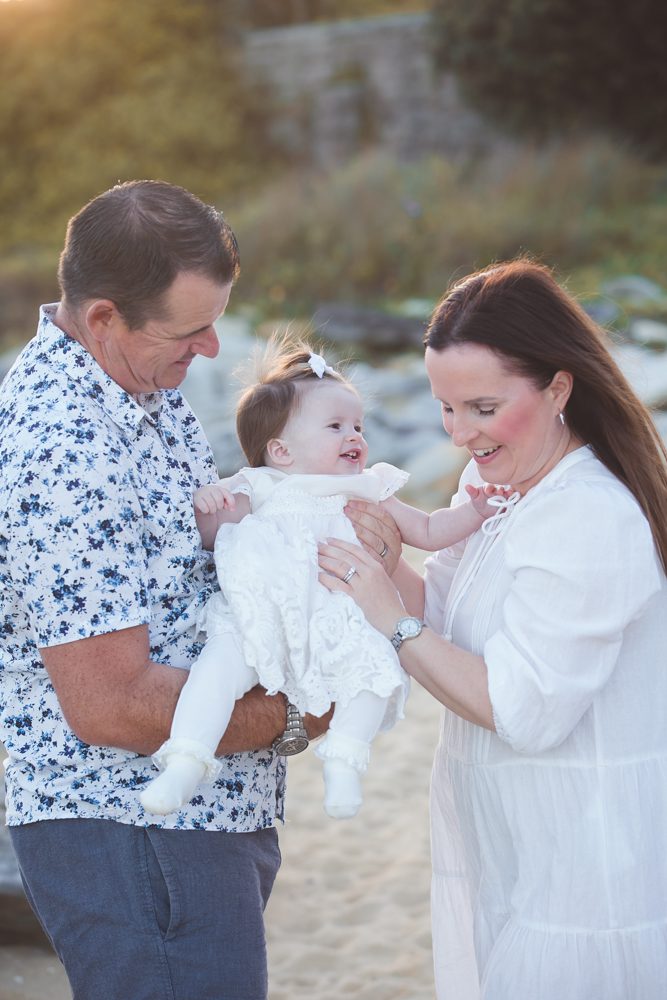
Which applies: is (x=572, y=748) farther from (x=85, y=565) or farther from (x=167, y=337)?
(x=167, y=337)

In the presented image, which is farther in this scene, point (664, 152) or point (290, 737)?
point (664, 152)

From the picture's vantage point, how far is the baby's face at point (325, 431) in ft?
9.07

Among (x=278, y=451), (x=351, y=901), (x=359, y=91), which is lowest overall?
(x=351, y=901)

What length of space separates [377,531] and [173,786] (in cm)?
89

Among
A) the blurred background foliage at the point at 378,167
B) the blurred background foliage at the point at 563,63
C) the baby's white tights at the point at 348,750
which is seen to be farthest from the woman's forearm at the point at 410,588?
the blurred background foliage at the point at 563,63

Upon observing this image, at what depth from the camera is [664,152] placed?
14477 mm

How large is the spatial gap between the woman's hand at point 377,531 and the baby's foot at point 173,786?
0.75 metres

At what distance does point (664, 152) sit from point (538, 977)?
13.8 m

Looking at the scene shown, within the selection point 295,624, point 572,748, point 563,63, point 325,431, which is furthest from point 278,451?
point 563,63

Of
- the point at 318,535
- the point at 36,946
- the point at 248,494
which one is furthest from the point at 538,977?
the point at 36,946

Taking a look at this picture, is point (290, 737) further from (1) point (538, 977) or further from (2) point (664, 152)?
(2) point (664, 152)

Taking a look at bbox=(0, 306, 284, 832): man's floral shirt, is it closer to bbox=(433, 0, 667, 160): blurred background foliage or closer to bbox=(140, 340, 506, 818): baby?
bbox=(140, 340, 506, 818): baby

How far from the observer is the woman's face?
2.30 m

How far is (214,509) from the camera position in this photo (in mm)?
2502
